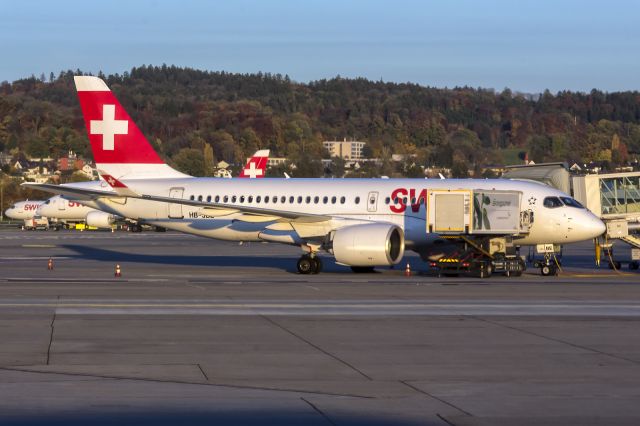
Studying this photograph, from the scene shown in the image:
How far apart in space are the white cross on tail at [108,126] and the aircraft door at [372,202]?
984 cm

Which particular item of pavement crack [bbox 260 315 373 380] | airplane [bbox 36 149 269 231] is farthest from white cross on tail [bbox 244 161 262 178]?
pavement crack [bbox 260 315 373 380]

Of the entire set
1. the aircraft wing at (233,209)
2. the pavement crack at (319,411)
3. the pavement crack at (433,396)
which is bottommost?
the pavement crack at (319,411)

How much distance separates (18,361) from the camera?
655 inches

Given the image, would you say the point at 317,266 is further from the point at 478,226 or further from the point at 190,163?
the point at 190,163

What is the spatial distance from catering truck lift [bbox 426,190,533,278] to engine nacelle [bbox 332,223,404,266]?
141 cm

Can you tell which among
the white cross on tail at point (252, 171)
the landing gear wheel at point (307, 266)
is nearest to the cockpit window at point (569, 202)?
the landing gear wheel at point (307, 266)

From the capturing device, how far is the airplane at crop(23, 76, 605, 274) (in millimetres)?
36062

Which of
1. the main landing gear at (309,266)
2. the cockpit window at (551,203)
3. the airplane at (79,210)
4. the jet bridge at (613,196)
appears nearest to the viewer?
the cockpit window at (551,203)

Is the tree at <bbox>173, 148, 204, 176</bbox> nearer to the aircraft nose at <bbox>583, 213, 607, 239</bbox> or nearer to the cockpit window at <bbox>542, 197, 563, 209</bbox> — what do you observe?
the cockpit window at <bbox>542, 197, 563, 209</bbox>

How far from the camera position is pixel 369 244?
3497cm

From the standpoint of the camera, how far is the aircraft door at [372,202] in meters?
37.7

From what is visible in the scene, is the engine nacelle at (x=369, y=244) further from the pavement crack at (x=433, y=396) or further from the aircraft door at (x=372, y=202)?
the pavement crack at (x=433, y=396)

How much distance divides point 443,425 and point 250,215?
26167 mm

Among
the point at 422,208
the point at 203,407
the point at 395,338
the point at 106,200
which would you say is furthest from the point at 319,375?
the point at 106,200
